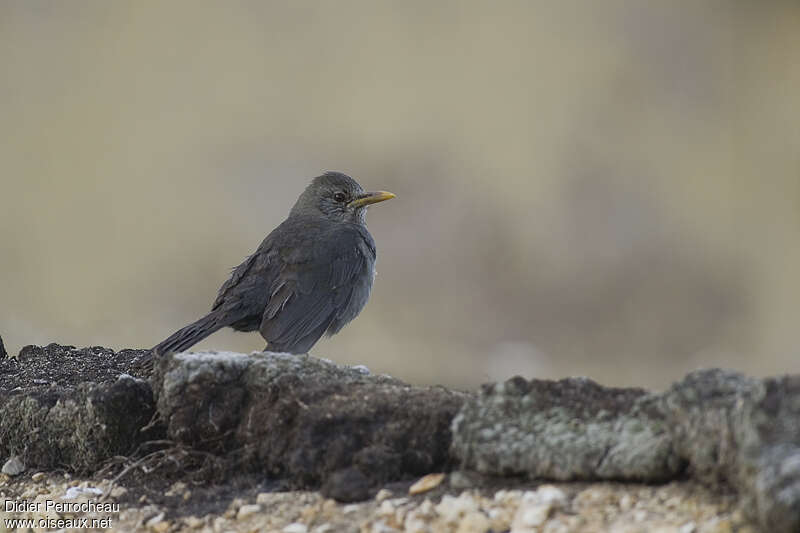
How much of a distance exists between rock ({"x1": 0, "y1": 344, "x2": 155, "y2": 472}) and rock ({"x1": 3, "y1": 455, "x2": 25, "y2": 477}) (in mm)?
18

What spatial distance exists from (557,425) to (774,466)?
65cm

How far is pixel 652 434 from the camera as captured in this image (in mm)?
2396

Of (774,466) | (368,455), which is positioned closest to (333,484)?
(368,455)

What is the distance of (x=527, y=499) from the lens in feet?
7.75

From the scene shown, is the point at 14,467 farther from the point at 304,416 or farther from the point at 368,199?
the point at 368,199

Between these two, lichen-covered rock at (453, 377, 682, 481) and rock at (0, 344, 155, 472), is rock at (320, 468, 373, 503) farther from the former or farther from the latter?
rock at (0, 344, 155, 472)

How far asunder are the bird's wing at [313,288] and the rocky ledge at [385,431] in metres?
1.70

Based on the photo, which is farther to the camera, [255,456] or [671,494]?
[255,456]

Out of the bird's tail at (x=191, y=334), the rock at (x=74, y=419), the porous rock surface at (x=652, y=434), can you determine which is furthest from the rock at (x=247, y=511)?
the bird's tail at (x=191, y=334)

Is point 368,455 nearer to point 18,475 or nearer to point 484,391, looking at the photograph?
point 484,391

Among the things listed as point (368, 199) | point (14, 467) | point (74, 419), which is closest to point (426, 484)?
point (74, 419)

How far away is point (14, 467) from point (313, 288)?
7.09ft

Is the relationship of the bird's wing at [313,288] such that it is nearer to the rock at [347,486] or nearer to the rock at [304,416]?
the rock at [304,416]

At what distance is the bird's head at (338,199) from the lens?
20.7 feet
